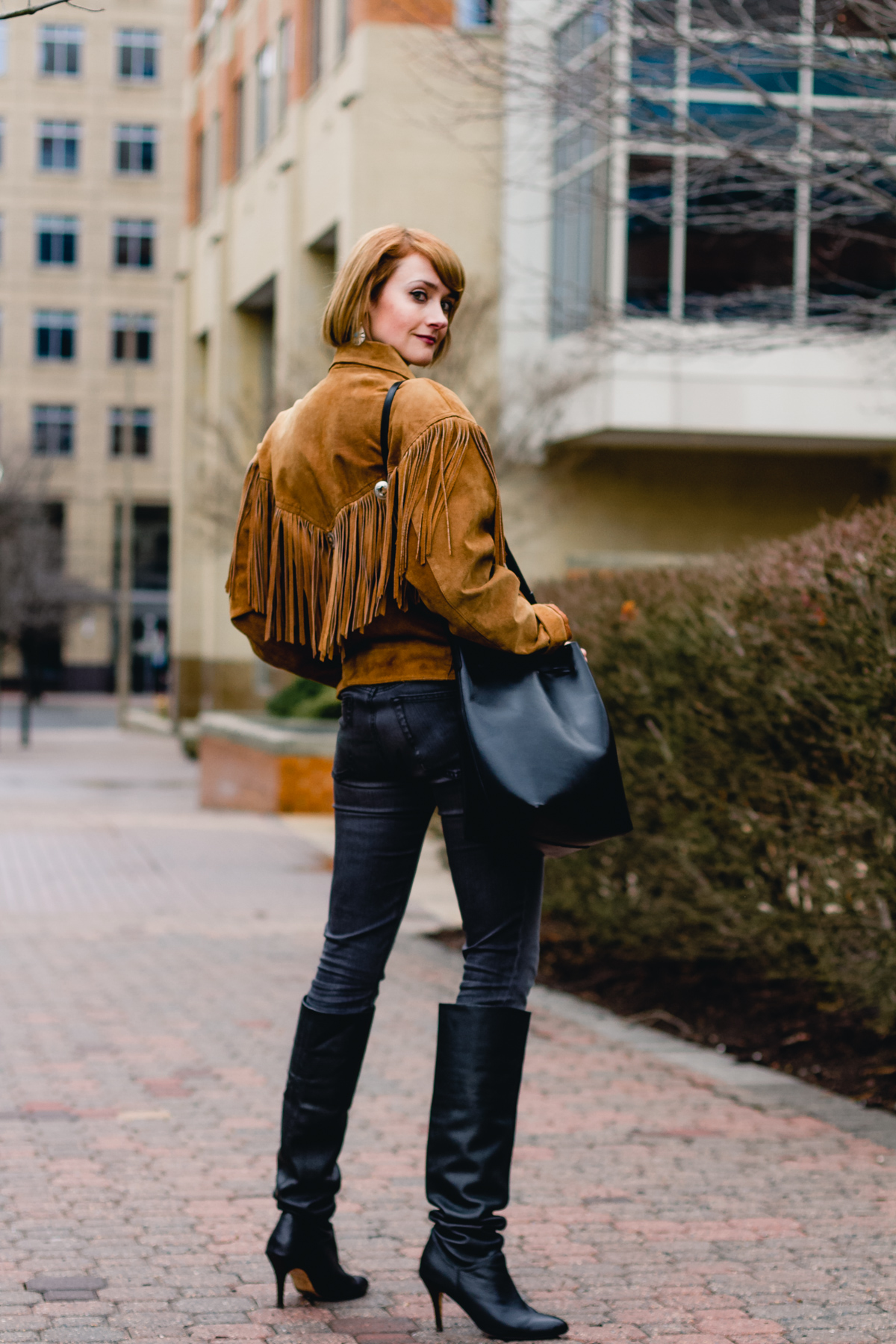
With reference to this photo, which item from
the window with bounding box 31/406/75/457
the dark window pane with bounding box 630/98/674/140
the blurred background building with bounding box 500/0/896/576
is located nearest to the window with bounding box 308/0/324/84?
the blurred background building with bounding box 500/0/896/576

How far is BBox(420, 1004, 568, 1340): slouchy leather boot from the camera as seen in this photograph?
3184 mm

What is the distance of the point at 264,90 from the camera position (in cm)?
2964

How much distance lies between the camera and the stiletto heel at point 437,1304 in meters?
3.23

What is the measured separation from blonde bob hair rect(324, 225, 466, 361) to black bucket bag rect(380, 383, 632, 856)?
68cm

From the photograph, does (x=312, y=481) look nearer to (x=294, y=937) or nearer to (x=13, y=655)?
(x=294, y=937)

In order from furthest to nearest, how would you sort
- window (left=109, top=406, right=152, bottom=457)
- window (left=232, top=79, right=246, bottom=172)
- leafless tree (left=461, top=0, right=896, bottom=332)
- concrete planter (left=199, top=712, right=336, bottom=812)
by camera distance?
window (left=109, top=406, right=152, bottom=457) → window (left=232, top=79, right=246, bottom=172) → concrete planter (left=199, top=712, right=336, bottom=812) → leafless tree (left=461, top=0, right=896, bottom=332)

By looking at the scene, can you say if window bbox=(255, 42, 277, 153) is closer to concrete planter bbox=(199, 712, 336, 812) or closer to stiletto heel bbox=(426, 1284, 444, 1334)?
concrete planter bbox=(199, 712, 336, 812)

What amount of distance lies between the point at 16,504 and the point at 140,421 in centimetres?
2133

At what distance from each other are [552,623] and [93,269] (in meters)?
62.1

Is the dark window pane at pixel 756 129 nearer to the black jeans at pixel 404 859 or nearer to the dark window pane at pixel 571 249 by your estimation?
the black jeans at pixel 404 859

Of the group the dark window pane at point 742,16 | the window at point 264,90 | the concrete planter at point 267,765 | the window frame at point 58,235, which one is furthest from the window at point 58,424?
the dark window pane at point 742,16

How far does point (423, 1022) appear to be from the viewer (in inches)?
264

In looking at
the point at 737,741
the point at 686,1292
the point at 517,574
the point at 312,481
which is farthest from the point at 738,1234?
the point at 737,741

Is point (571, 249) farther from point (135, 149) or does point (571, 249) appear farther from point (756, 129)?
point (135, 149)
